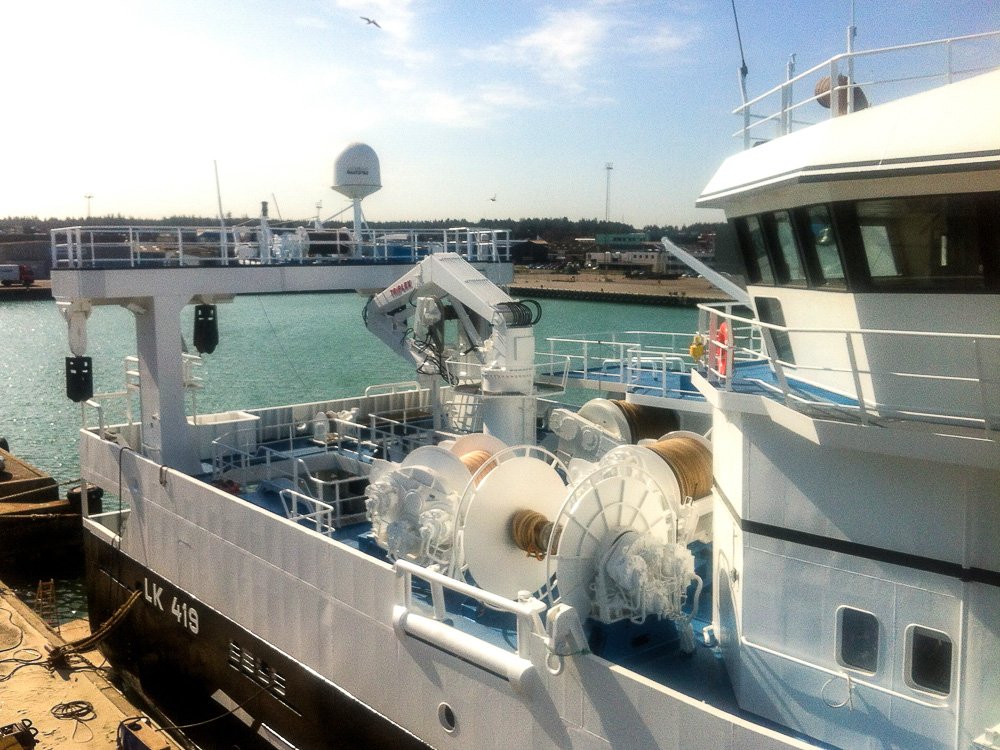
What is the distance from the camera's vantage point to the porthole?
8.95 meters

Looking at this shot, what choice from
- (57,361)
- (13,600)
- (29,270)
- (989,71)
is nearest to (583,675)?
(989,71)

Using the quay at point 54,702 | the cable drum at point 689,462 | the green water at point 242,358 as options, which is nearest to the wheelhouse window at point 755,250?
the cable drum at point 689,462

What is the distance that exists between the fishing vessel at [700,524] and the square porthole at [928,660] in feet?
0.05

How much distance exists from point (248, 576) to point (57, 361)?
5501 cm

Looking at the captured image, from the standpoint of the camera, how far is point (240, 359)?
5697 cm

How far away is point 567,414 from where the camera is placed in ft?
46.9

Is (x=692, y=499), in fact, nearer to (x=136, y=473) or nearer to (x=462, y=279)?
(x=462, y=279)

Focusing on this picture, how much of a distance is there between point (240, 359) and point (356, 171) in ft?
135

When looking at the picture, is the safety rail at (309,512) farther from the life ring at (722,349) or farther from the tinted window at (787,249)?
the tinted window at (787,249)

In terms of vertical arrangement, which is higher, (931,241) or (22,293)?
(22,293)

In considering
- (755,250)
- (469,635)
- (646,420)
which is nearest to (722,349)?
(755,250)

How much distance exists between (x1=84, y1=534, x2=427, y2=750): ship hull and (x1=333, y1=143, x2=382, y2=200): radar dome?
8414mm

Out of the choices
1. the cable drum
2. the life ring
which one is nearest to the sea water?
the cable drum

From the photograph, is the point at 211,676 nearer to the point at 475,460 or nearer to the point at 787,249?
the point at 475,460
